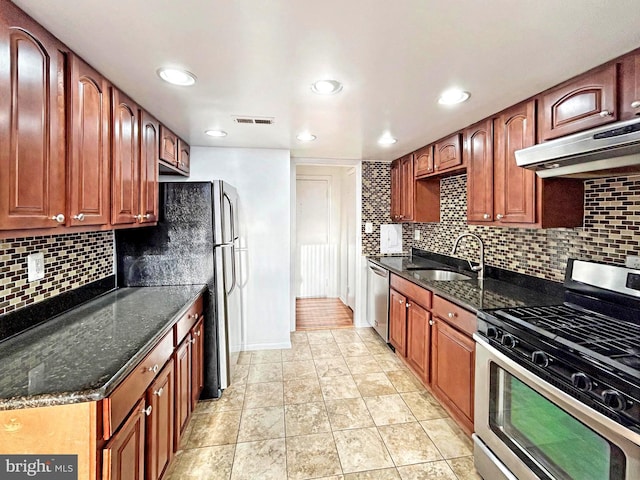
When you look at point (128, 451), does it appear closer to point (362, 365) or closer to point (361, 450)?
point (361, 450)

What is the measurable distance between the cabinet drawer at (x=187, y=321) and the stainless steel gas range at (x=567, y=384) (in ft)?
5.65

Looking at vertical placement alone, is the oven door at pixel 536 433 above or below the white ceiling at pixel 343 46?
below

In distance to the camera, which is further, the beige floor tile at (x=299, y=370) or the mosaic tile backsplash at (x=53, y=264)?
the beige floor tile at (x=299, y=370)

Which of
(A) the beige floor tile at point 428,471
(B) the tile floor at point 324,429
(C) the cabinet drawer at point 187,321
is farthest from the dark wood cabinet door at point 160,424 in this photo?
(A) the beige floor tile at point 428,471

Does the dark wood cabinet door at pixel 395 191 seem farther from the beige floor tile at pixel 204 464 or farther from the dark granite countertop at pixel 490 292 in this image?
the beige floor tile at pixel 204 464

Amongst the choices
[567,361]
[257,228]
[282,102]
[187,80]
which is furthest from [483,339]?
[257,228]

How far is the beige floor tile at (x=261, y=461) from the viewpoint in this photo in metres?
1.77

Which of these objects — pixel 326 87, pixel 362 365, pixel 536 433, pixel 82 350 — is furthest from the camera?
Result: pixel 362 365

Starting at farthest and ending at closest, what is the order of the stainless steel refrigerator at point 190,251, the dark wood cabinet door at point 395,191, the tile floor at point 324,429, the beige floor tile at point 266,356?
the dark wood cabinet door at point 395,191, the beige floor tile at point 266,356, the stainless steel refrigerator at point 190,251, the tile floor at point 324,429

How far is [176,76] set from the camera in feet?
5.47

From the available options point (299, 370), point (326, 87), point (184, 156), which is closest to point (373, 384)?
point (299, 370)

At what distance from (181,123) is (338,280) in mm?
3790

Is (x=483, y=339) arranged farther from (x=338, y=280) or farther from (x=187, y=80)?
(x=338, y=280)

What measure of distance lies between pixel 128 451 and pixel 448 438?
1.85 m
